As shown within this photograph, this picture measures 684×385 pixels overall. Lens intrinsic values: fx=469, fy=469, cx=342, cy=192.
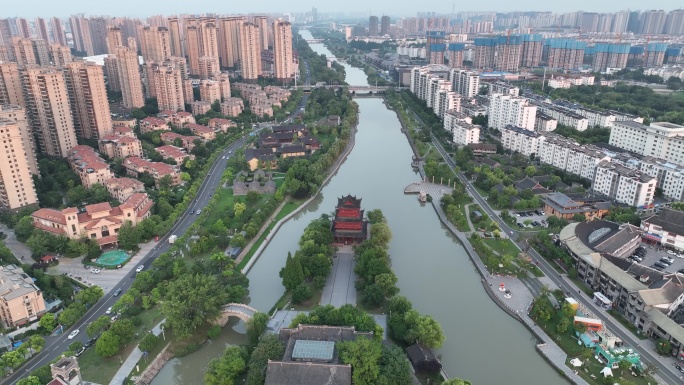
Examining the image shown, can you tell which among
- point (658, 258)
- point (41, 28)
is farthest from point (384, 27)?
point (658, 258)

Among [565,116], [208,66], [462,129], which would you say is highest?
[208,66]

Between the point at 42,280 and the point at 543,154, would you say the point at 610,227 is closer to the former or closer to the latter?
the point at 543,154

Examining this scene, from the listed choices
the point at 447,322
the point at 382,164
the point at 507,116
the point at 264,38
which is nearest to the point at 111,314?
the point at 447,322

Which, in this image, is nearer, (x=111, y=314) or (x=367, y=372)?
(x=367, y=372)

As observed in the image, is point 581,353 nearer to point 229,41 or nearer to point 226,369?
point 226,369

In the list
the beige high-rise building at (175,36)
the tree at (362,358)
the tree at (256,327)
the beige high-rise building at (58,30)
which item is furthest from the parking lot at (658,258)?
the beige high-rise building at (58,30)

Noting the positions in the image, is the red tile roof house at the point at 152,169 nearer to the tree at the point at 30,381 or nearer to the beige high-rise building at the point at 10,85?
the beige high-rise building at the point at 10,85

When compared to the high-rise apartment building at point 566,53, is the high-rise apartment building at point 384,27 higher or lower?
higher
